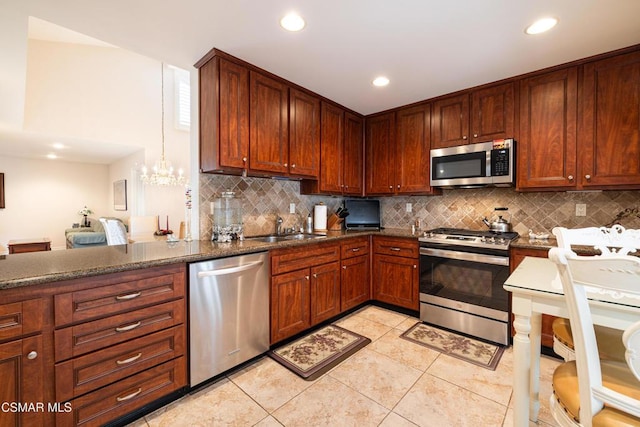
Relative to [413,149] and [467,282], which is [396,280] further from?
[413,149]

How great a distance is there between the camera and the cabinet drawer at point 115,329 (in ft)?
4.18

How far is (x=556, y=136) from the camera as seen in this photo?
2.32 meters

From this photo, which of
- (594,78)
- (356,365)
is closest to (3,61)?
(356,365)

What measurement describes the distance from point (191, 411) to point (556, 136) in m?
3.44

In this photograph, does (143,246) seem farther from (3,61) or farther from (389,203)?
(389,203)

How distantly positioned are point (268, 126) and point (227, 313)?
63.0 inches

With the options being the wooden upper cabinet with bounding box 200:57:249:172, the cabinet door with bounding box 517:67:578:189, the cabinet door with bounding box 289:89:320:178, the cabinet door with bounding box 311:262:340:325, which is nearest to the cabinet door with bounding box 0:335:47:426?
the wooden upper cabinet with bounding box 200:57:249:172

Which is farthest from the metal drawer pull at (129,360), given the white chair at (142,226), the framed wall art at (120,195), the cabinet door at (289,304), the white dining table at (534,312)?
the framed wall art at (120,195)

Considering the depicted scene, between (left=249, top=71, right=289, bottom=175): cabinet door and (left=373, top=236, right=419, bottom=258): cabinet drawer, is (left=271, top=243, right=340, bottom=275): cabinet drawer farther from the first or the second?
(left=249, top=71, right=289, bottom=175): cabinet door

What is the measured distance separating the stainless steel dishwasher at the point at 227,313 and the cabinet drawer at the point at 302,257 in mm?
108

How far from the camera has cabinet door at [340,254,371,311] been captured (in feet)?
9.36

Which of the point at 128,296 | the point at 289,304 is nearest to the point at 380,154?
the point at 289,304

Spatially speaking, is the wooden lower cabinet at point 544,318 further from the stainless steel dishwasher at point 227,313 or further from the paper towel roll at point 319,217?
the stainless steel dishwasher at point 227,313

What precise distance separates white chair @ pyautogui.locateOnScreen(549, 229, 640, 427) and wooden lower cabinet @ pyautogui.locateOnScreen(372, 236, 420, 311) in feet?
6.07
